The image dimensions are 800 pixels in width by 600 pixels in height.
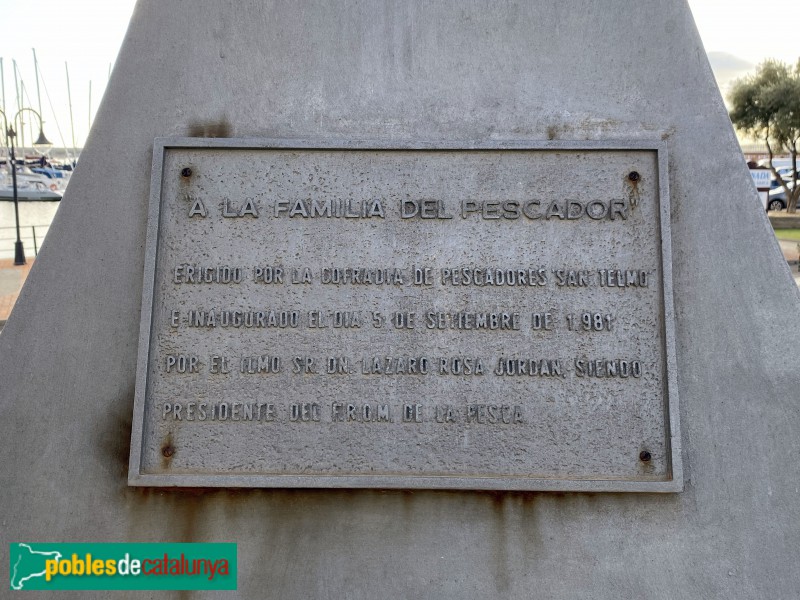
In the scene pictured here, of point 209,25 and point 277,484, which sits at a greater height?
point 209,25

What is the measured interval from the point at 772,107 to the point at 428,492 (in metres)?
28.8

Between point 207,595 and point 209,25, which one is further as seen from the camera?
point 209,25

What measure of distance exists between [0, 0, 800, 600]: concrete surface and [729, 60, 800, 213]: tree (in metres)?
26.4

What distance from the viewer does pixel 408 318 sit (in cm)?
297

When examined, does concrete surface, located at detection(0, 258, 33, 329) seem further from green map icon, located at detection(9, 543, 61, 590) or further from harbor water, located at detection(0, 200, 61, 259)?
green map icon, located at detection(9, 543, 61, 590)

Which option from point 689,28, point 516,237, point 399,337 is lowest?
point 399,337

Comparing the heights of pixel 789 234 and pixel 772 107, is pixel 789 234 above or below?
below

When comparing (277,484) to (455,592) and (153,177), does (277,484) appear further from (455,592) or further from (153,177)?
(153,177)

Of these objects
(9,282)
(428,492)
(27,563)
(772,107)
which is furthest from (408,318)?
(772,107)

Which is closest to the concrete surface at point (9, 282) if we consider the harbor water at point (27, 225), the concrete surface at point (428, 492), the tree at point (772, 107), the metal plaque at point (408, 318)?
the harbor water at point (27, 225)

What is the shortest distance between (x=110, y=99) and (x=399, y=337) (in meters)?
1.74

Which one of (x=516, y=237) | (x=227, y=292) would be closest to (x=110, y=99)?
(x=227, y=292)

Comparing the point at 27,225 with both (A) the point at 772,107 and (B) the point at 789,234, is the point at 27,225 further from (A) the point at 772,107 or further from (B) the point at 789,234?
(A) the point at 772,107

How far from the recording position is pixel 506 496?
114 inches
